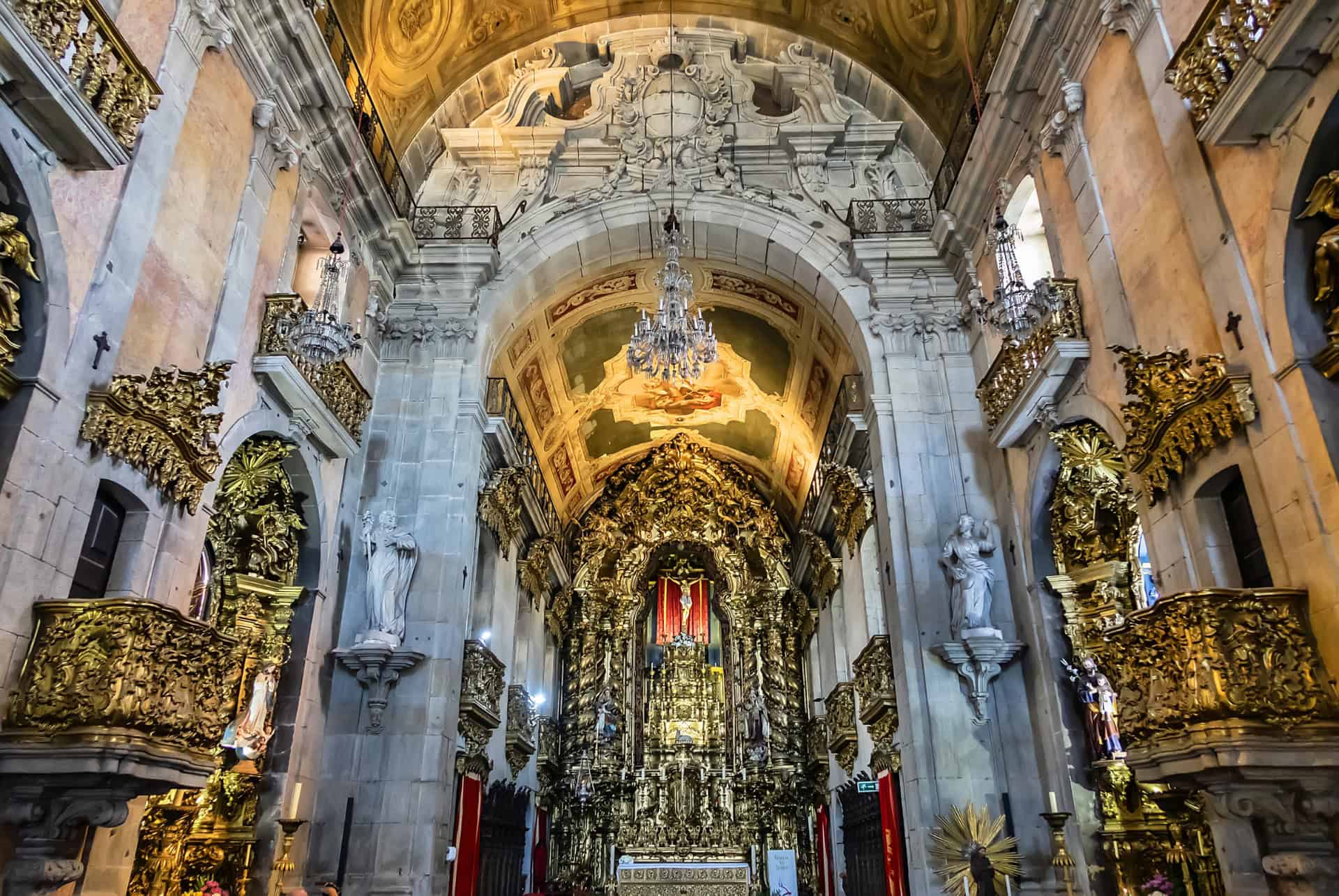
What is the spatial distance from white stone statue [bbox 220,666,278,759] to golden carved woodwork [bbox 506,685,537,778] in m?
5.78

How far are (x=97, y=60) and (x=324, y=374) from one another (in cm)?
418

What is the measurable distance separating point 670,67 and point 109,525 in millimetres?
10642

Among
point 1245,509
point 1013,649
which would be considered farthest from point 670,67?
point 1245,509

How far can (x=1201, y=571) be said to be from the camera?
6.26 m

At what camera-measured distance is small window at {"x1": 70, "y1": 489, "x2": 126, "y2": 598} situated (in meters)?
6.29

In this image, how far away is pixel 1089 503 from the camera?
9.12 m

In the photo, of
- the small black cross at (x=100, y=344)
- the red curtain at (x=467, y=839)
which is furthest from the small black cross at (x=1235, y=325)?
the red curtain at (x=467, y=839)

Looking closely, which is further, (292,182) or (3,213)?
(292,182)

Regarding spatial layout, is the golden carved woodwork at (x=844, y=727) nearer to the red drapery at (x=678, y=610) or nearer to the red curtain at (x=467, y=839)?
the red drapery at (x=678, y=610)

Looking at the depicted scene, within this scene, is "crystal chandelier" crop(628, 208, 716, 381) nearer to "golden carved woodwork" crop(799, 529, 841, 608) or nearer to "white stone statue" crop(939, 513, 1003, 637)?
"white stone statue" crop(939, 513, 1003, 637)

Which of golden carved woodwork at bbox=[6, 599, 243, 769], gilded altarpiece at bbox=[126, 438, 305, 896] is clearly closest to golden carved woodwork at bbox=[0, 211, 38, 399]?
golden carved woodwork at bbox=[6, 599, 243, 769]

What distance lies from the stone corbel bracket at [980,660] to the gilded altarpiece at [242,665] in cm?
705

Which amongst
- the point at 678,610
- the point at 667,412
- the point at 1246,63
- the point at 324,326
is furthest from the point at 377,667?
the point at 678,610

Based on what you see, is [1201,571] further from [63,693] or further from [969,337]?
[63,693]
